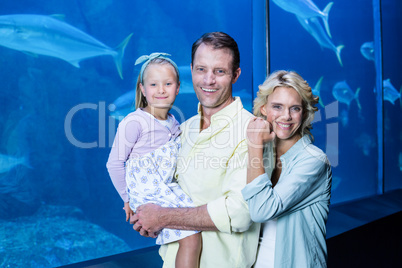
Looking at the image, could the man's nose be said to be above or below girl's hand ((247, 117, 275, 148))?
above

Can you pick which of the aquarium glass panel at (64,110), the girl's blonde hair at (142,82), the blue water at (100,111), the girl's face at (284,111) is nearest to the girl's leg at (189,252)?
the girl's face at (284,111)

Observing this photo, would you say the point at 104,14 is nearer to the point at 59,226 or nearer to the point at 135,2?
the point at 135,2

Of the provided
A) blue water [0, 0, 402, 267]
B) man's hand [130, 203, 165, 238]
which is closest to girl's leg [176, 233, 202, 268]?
→ man's hand [130, 203, 165, 238]

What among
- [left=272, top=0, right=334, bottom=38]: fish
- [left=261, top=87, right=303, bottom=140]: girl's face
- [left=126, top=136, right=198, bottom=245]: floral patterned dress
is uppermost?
[left=272, top=0, right=334, bottom=38]: fish

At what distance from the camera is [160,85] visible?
1636 mm

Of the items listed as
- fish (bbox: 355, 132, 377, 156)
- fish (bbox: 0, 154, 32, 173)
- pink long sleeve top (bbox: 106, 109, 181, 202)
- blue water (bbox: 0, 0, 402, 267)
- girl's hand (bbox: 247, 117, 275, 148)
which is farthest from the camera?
fish (bbox: 355, 132, 377, 156)

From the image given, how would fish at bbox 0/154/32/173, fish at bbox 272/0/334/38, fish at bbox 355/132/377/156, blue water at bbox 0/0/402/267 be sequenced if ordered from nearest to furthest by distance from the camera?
fish at bbox 272/0/334/38, fish at bbox 0/154/32/173, blue water at bbox 0/0/402/267, fish at bbox 355/132/377/156

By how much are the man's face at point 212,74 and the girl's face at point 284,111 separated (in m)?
0.19

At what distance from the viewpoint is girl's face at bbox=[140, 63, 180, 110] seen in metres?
1.64

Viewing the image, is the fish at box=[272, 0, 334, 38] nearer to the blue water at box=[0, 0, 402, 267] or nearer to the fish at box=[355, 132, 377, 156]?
the blue water at box=[0, 0, 402, 267]

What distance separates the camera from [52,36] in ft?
20.8

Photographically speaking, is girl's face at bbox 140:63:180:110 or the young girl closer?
the young girl

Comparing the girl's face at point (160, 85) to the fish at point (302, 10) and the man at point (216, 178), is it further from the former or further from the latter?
the fish at point (302, 10)

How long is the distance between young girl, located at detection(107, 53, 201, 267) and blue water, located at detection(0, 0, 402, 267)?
1122 mm
